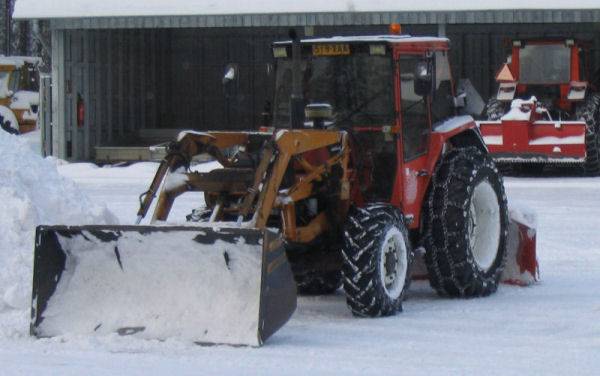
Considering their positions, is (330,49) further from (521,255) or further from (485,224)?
(521,255)

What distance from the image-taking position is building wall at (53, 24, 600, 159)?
2966 cm

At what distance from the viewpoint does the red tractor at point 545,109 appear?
22688mm

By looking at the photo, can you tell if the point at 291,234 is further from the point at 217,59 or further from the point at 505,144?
the point at 217,59

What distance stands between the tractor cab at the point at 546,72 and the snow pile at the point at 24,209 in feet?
45.0

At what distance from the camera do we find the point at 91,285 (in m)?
8.91

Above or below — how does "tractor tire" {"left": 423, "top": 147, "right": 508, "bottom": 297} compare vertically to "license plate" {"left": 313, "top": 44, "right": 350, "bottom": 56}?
below

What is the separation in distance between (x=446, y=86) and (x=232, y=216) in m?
2.52

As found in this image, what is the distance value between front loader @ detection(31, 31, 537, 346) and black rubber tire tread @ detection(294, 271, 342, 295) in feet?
0.04

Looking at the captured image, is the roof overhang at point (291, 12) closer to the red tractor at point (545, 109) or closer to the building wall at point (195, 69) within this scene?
the red tractor at point (545, 109)

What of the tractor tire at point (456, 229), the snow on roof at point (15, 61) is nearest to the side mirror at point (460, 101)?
the tractor tire at point (456, 229)

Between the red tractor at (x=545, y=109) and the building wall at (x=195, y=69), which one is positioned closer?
the red tractor at (x=545, y=109)

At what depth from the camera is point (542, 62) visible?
25141 mm

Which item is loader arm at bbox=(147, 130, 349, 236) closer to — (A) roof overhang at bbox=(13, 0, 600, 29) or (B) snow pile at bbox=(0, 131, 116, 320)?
(B) snow pile at bbox=(0, 131, 116, 320)

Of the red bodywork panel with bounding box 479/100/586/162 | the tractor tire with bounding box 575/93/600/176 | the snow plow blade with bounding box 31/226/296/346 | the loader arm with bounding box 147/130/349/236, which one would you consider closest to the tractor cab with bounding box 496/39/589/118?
the tractor tire with bounding box 575/93/600/176
